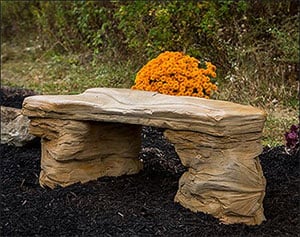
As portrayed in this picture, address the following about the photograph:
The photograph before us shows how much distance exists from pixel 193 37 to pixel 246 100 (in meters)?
1.58

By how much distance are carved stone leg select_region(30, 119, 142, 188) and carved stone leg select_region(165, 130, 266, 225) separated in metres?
0.69

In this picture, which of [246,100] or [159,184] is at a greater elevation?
[159,184]

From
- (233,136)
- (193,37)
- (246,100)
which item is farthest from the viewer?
(193,37)

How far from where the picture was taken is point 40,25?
12.5 metres

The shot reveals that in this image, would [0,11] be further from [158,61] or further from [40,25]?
[158,61]

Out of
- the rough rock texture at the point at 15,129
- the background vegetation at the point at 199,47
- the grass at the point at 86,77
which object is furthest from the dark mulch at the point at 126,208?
the background vegetation at the point at 199,47

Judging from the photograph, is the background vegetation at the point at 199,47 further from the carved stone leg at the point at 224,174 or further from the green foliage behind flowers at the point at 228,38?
the carved stone leg at the point at 224,174

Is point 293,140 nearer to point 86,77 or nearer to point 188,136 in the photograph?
point 188,136

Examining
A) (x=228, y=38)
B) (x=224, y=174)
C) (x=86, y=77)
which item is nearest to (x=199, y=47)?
(x=228, y=38)

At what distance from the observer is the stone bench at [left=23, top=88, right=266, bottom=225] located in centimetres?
398

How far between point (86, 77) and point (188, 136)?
6.11 m

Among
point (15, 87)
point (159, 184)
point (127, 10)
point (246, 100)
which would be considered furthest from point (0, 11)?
point (159, 184)

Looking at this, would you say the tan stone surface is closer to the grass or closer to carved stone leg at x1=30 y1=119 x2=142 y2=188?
carved stone leg at x1=30 y1=119 x2=142 y2=188

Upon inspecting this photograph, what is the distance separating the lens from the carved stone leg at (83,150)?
4570mm
